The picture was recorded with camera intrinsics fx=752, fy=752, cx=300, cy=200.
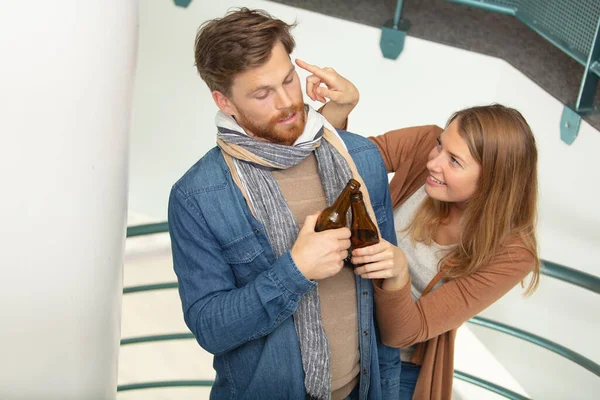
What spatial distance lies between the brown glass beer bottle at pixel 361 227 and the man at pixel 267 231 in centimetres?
8

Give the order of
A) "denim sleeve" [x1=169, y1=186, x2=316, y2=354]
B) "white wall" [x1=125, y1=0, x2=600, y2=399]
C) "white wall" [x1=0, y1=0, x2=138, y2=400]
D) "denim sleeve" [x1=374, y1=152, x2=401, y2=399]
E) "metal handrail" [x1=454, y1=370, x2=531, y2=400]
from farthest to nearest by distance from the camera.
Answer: "white wall" [x1=125, y1=0, x2=600, y2=399], "metal handrail" [x1=454, y1=370, x2=531, y2=400], "denim sleeve" [x1=374, y1=152, x2=401, y2=399], "denim sleeve" [x1=169, y1=186, x2=316, y2=354], "white wall" [x1=0, y1=0, x2=138, y2=400]

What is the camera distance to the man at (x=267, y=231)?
1.49 metres

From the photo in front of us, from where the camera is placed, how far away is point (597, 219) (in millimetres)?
3410

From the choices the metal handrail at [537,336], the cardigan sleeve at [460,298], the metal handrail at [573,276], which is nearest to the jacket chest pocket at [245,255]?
the cardigan sleeve at [460,298]

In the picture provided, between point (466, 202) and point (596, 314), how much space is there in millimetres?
2164

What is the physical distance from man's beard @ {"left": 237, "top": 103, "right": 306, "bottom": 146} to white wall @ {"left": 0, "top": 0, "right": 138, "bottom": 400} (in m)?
0.28

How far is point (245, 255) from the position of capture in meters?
1.57

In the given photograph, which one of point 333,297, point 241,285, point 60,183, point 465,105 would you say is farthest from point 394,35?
point 60,183

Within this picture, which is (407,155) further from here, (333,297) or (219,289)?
(219,289)

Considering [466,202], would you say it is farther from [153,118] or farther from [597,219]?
[153,118]

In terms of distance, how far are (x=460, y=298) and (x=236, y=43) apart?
806mm

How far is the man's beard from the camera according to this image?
5.15 ft

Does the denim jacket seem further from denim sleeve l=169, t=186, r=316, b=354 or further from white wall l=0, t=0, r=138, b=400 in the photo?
white wall l=0, t=0, r=138, b=400

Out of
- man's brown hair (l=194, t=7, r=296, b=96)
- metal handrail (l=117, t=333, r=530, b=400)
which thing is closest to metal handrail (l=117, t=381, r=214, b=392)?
metal handrail (l=117, t=333, r=530, b=400)
